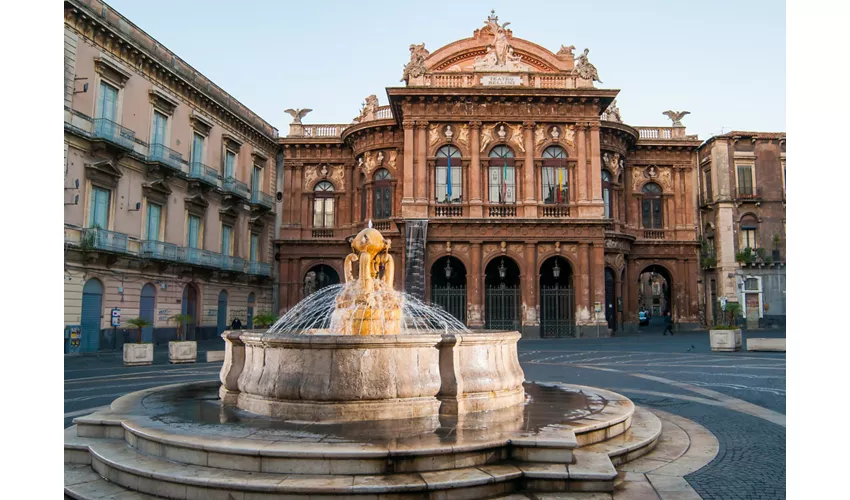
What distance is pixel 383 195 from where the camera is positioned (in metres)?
30.5

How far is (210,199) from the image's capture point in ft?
94.1

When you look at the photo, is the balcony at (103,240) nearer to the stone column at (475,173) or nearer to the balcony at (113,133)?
the balcony at (113,133)

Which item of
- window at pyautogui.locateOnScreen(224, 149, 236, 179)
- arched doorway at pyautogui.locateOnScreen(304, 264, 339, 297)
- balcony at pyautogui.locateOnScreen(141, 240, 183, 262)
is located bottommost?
arched doorway at pyautogui.locateOnScreen(304, 264, 339, 297)

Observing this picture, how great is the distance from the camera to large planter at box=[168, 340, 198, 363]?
17.9 meters

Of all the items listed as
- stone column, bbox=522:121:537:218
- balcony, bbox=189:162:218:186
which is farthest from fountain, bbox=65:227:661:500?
balcony, bbox=189:162:218:186

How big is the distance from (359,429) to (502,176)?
22.9 m

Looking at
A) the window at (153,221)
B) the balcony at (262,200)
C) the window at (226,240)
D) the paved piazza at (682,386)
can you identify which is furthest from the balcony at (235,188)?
the paved piazza at (682,386)

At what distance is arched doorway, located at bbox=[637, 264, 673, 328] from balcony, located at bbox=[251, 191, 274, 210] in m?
20.3

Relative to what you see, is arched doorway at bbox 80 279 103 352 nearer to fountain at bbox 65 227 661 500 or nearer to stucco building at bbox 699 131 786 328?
fountain at bbox 65 227 661 500

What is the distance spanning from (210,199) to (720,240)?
26.8 m

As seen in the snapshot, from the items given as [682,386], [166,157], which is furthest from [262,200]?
[682,386]
